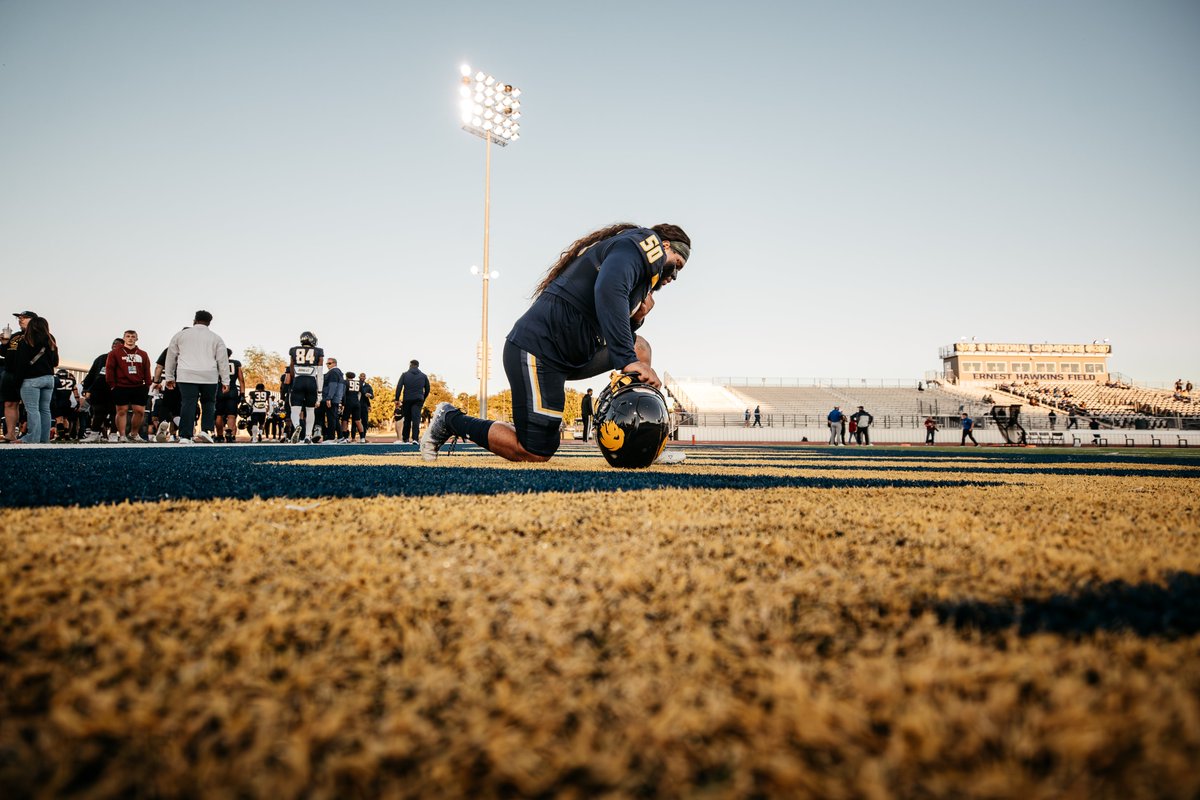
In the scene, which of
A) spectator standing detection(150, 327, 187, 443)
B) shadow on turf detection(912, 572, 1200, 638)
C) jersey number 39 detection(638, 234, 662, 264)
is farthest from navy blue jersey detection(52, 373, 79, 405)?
shadow on turf detection(912, 572, 1200, 638)

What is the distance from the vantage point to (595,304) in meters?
4.48

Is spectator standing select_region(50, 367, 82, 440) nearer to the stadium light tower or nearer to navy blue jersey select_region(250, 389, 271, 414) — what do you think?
navy blue jersey select_region(250, 389, 271, 414)

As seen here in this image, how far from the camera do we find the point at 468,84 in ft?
79.3

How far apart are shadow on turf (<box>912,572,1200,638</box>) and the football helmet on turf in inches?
135

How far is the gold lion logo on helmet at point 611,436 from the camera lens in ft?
15.7

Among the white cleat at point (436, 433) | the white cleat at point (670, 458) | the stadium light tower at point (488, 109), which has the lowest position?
the white cleat at point (670, 458)

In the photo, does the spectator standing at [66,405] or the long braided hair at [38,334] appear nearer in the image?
the long braided hair at [38,334]

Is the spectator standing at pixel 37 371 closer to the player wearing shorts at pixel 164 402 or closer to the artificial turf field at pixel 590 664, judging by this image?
the player wearing shorts at pixel 164 402

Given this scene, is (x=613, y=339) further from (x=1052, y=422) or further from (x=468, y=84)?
(x=1052, y=422)

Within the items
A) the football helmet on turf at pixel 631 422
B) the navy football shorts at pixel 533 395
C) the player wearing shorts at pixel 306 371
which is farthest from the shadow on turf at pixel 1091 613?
the player wearing shorts at pixel 306 371

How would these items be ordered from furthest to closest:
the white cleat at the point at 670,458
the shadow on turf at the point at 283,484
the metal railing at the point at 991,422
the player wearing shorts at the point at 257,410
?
1. the metal railing at the point at 991,422
2. the player wearing shorts at the point at 257,410
3. the white cleat at the point at 670,458
4. the shadow on turf at the point at 283,484

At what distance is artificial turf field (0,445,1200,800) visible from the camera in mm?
638

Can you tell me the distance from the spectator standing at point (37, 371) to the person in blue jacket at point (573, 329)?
773 centimetres

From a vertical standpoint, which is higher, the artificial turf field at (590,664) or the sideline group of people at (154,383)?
the sideline group of people at (154,383)
